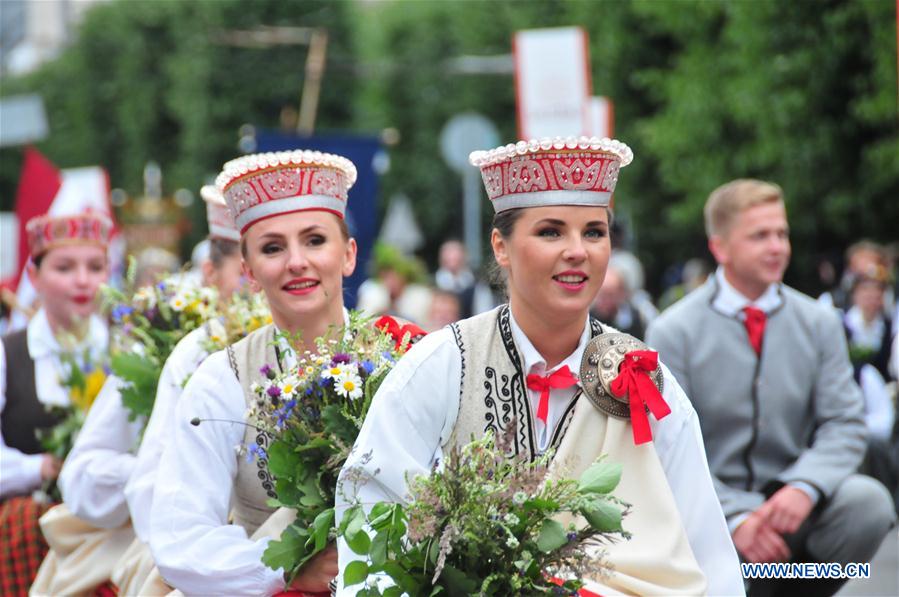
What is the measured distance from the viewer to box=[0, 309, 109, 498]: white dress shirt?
664cm

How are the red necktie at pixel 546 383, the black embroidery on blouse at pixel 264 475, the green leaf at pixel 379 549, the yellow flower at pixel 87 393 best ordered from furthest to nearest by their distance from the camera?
the yellow flower at pixel 87 393 < the black embroidery on blouse at pixel 264 475 < the red necktie at pixel 546 383 < the green leaf at pixel 379 549

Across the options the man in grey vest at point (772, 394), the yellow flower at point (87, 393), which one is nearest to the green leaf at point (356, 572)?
the man in grey vest at point (772, 394)

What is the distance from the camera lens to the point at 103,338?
7312 mm

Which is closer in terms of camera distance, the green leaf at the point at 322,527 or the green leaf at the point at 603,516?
the green leaf at the point at 603,516

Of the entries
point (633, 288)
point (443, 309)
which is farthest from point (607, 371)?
point (633, 288)

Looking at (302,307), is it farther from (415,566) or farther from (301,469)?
(415,566)

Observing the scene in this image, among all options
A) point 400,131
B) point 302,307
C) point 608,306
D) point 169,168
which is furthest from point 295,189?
→ point 169,168

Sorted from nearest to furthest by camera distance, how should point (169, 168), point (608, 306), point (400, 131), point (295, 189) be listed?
point (295, 189), point (608, 306), point (400, 131), point (169, 168)

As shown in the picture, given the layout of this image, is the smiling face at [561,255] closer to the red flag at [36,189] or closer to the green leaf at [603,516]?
the green leaf at [603,516]

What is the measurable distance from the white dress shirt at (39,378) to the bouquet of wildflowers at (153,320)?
0.55 meters

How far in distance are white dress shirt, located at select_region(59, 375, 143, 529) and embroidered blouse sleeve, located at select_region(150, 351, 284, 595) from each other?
3.65ft

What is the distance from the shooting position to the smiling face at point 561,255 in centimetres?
402

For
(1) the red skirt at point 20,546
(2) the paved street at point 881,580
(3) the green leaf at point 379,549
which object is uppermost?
(3) the green leaf at point 379,549

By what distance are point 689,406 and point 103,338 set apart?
12.9 ft
